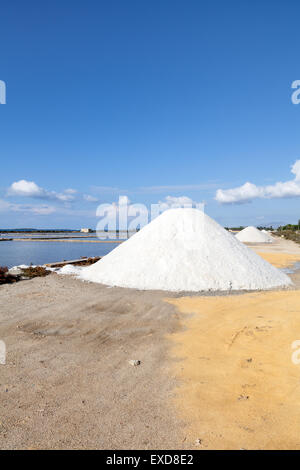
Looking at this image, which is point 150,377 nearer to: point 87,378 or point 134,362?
point 134,362

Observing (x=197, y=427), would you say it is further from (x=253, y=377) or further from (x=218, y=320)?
(x=218, y=320)

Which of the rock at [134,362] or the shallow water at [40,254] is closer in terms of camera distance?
the rock at [134,362]

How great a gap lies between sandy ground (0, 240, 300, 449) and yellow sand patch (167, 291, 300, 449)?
0.02 metres

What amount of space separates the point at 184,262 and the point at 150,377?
8.49 meters

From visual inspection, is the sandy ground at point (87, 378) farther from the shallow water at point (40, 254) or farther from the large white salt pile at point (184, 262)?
the shallow water at point (40, 254)

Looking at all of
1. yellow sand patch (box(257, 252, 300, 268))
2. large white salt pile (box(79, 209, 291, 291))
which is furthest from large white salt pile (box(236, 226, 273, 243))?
large white salt pile (box(79, 209, 291, 291))

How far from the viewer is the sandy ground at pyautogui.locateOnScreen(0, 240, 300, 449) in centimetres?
344

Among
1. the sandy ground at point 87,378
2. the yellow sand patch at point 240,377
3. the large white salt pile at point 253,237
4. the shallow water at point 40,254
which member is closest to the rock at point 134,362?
the sandy ground at point 87,378

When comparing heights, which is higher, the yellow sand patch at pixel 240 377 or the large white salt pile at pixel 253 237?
the large white salt pile at pixel 253 237

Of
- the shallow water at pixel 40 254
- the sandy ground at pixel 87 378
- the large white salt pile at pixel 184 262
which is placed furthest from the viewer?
the shallow water at pixel 40 254

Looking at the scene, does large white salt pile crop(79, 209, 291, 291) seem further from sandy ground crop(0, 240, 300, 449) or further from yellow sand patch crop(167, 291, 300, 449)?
yellow sand patch crop(167, 291, 300, 449)

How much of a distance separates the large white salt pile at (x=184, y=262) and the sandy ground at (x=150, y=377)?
121 inches

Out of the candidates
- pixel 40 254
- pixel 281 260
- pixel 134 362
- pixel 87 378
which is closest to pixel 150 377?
pixel 134 362

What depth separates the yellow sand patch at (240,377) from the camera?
11.3 feet
